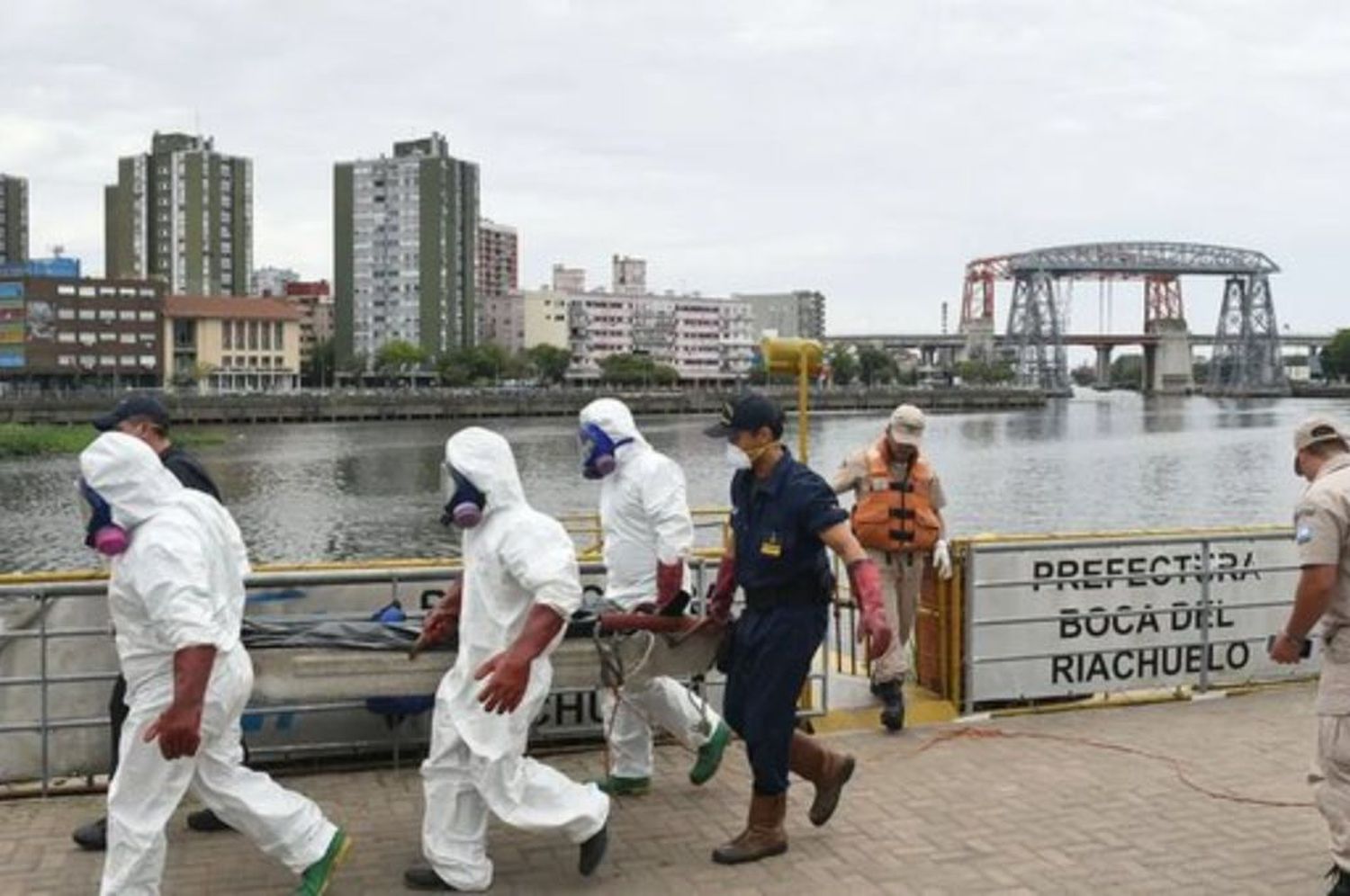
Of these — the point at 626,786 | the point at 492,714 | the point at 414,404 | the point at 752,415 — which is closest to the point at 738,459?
the point at 752,415

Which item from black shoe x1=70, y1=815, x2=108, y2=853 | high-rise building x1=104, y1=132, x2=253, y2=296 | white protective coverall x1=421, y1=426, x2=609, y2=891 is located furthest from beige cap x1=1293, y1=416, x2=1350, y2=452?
high-rise building x1=104, y1=132, x2=253, y2=296

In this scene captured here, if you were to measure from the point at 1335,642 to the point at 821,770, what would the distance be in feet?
6.71

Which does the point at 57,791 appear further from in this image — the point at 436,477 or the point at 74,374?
the point at 74,374

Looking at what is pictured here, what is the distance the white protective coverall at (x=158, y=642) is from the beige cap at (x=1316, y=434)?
396 centimetres

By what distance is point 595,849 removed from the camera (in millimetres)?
5523

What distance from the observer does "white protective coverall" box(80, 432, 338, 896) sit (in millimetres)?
4762

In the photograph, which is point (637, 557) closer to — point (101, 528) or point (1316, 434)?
point (101, 528)

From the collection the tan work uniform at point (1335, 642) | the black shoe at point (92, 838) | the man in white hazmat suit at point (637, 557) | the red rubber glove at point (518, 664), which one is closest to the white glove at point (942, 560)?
the man in white hazmat suit at point (637, 557)

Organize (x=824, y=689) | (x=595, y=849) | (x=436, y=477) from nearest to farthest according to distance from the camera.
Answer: (x=595, y=849)
(x=824, y=689)
(x=436, y=477)

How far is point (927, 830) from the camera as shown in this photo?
6188 millimetres

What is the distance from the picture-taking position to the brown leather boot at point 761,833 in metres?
5.79

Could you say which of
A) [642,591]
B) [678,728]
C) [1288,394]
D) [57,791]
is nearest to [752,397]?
[642,591]

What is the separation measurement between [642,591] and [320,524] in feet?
109

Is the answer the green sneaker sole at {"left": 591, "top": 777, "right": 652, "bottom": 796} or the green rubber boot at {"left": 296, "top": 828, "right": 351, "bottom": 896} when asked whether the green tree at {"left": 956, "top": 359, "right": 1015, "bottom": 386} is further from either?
the green rubber boot at {"left": 296, "top": 828, "right": 351, "bottom": 896}
